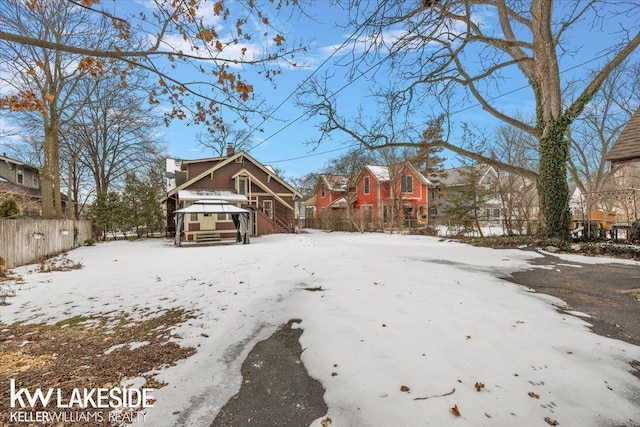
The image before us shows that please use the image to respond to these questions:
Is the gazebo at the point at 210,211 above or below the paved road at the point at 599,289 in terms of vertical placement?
above

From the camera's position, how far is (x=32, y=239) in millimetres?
10883

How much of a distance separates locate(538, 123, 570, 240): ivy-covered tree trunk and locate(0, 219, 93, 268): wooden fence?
17.9m

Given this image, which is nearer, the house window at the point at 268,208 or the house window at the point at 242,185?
the house window at the point at 242,185

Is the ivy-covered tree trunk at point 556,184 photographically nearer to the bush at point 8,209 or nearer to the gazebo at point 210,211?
the gazebo at point 210,211

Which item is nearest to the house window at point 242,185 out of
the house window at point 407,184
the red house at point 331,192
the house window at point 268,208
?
the house window at point 268,208

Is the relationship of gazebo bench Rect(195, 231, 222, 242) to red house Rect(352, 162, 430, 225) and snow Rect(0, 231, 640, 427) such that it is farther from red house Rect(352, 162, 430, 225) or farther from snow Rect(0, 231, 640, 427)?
red house Rect(352, 162, 430, 225)

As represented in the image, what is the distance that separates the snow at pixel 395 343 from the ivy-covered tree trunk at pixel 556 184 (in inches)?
254

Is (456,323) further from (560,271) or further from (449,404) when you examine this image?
(560,271)

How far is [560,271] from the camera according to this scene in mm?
7047

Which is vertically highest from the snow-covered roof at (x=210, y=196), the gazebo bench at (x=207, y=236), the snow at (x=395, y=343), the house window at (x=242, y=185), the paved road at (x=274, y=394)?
the house window at (x=242, y=185)

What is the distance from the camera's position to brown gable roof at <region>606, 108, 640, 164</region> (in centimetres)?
939

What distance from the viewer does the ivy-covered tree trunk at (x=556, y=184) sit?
1115 cm

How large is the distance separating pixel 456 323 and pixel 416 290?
1.50m

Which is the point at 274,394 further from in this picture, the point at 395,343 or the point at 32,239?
the point at 32,239
